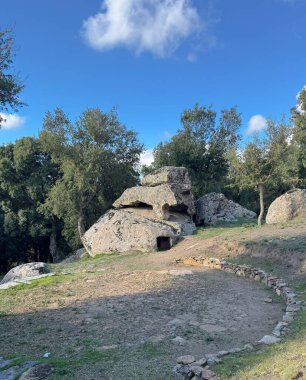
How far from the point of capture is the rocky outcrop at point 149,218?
74.0 feet

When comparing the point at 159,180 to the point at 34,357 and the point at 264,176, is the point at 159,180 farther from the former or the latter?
the point at 34,357

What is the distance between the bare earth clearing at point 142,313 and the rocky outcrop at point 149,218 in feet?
13.9

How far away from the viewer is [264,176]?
24.5 metres

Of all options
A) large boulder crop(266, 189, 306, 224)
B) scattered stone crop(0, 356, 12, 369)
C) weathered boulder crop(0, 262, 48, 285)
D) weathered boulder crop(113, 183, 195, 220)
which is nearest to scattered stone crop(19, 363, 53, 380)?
scattered stone crop(0, 356, 12, 369)

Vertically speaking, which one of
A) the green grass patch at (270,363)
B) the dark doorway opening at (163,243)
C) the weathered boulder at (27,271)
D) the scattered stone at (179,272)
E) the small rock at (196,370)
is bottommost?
the green grass patch at (270,363)

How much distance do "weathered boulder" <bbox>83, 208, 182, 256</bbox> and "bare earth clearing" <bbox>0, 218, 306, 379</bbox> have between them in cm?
397

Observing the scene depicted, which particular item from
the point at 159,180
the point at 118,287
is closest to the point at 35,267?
the point at 118,287

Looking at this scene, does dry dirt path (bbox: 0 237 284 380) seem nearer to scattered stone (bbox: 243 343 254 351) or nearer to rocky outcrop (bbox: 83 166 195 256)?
scattered stone (bbox: 243 343 254 351)

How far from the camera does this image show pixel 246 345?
700 cm

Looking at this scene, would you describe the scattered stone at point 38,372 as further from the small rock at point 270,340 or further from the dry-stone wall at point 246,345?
the small rock at point 270,340

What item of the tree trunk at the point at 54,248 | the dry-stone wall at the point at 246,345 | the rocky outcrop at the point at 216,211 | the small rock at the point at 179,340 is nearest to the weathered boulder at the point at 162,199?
the rocky outcrop at the point at 216,211

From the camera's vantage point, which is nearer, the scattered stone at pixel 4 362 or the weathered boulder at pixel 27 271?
the scattered stone at pixel 4 362

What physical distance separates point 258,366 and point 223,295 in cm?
633

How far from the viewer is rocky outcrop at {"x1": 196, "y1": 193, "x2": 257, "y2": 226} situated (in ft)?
96.2
